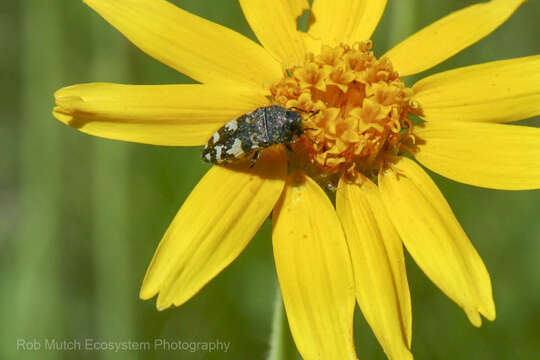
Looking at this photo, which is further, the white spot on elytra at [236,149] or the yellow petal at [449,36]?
the yellow petal at [449,36]

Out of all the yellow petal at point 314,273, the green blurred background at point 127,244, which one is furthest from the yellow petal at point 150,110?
the green blurred background at point 127,244

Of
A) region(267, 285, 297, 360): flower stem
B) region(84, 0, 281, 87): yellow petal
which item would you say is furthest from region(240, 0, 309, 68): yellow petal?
region(267, 285, 297, 360): flower stem

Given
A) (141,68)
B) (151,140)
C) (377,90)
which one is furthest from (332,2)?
(141,68)

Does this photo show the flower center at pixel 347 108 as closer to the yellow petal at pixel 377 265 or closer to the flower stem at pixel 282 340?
the yellow petal at pixel 377 265

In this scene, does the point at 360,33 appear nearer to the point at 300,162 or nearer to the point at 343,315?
the point at 300,162

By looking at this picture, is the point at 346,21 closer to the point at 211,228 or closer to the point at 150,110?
the point at 150,110

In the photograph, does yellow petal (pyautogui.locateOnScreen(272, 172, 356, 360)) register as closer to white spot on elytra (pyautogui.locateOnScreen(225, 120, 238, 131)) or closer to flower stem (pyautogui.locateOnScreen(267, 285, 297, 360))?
flower stem (pyautogui.locateOnScreen(267, 285, 297, 360))
